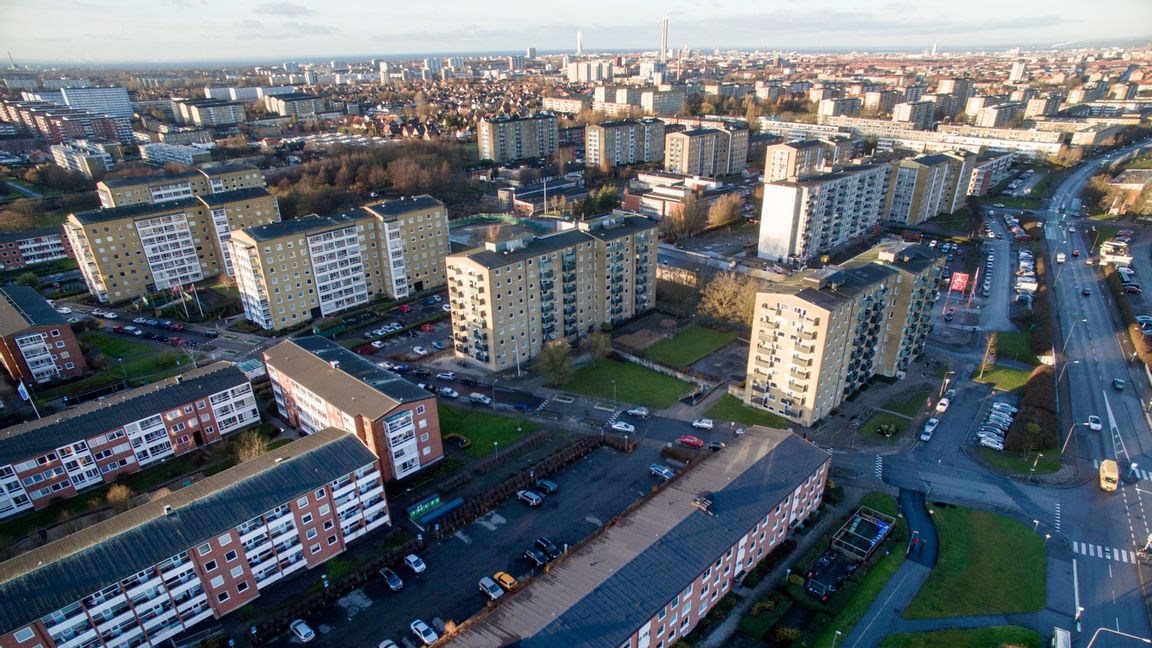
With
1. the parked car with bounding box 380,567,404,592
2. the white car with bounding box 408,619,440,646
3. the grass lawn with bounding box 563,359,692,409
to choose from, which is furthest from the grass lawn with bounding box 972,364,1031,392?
the parked car with bounding box 380,567,404,592

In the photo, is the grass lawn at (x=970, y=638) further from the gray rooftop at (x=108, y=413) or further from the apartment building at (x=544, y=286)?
the gray rooftop at (x=108, y=413)

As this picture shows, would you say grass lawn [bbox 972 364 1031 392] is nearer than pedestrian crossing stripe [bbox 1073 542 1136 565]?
No

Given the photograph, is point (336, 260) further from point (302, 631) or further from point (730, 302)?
point (302, 631)

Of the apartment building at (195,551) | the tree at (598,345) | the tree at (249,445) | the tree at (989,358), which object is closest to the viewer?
the apartment building at (195,551)

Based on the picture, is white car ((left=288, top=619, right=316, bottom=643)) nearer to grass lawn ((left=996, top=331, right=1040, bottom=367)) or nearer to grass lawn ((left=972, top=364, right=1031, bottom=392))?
grass lawn ((left=972, top=364, right=1031, bottom=392))

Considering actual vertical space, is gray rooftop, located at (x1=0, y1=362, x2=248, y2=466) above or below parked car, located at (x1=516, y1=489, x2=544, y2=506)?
above

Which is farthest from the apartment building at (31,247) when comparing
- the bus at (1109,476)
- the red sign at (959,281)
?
the bus at (1109,476)

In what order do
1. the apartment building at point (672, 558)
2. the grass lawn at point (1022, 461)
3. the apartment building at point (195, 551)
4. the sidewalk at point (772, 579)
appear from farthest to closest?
the grass lawn at point (1022, 461), the sidewalk at point (772, 579), the apartment building at point (195, 551), the apartment building at point (672, 558)
